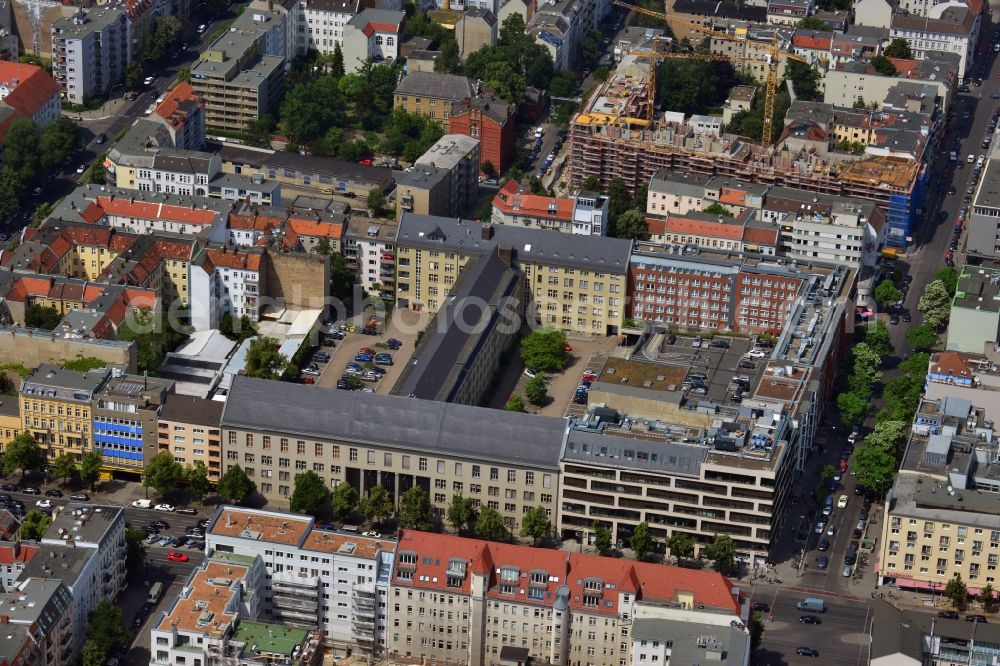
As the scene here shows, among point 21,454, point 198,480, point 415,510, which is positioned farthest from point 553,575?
point 21,454

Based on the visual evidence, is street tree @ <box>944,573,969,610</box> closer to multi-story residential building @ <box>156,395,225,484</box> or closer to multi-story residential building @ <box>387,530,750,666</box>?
multi-story residential building @ <box>387,530,750,666</box>

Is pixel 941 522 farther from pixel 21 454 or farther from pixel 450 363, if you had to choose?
pixel 21 454

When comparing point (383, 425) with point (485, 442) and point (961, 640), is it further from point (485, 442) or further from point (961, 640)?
point (961, 640)

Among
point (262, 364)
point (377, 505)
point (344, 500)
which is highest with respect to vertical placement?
point (262, 364)

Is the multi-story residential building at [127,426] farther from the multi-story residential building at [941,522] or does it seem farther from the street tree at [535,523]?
the multi-story residential building at [941,522]

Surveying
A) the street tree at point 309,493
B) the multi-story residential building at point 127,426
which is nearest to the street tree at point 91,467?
the multi-story residential building at point 127,426

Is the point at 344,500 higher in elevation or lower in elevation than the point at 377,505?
higher

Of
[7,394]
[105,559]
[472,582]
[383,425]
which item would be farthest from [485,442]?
[7,394]

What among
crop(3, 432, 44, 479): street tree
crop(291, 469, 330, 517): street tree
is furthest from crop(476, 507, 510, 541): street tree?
crop(3, 432, 44, 479): street tree
